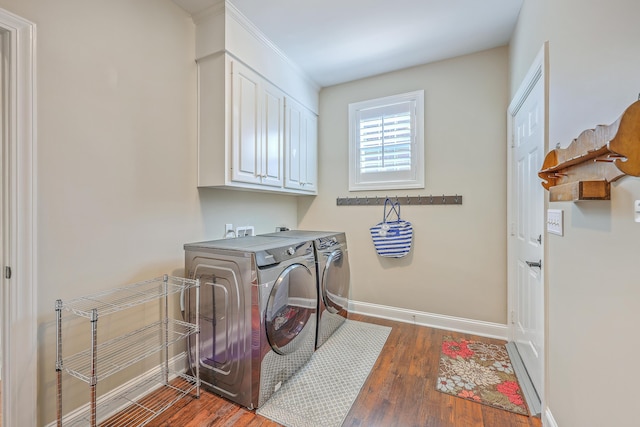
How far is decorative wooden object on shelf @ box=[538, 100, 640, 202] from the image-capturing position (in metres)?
0.75

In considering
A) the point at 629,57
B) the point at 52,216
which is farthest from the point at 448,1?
the point at 52,216

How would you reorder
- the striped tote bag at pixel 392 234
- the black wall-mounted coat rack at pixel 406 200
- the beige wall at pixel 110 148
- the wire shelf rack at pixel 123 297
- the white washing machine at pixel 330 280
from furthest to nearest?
the striped tote bag at pixel 392 234, the black wall-mounted coat rack at pixel 406 200, the white washing machine at pixel 330 280, the wire shelf rack at pixel 123 297, the beige wall at pixel 110 148

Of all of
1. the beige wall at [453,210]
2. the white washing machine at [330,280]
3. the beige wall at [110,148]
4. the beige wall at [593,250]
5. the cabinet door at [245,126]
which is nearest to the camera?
the beige wall at [593,250]

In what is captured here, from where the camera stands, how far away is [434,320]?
2752 mm

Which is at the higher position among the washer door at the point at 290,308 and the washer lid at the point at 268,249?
the washer lid at the point at 268,249

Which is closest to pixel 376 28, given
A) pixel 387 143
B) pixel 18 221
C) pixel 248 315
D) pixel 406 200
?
pixel 387 143

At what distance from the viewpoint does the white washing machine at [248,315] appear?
→ 5.26ft

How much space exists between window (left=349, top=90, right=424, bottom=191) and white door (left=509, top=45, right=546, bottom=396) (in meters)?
0.81

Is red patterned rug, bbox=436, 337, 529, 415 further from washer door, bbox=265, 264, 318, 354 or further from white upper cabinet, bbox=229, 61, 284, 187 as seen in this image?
white upper cabinet, bbox=229, 61, 284, 187

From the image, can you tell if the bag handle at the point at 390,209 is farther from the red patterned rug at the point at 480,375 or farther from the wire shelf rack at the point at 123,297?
the wire shelf rack at the point at 123,297

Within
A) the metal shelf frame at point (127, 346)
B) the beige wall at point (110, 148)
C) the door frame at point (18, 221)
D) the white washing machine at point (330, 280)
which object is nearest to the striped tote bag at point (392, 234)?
the white washing machine at point (330, 280)

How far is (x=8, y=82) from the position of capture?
49.0 inches

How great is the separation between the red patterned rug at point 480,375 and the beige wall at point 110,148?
2114mm

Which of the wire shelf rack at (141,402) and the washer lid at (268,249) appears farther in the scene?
the washer lid at (268,249)
